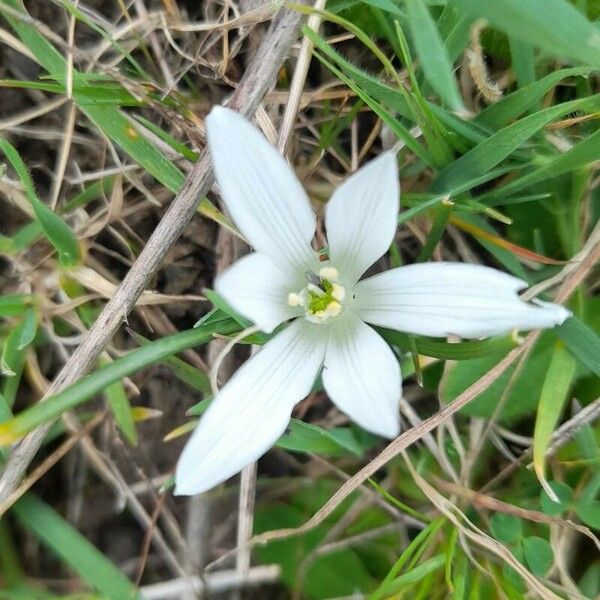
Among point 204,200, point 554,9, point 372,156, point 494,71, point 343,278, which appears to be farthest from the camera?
point 372,156

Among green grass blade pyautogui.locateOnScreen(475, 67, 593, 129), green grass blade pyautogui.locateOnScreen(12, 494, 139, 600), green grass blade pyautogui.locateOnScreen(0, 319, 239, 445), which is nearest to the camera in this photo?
green grass blade pyautogui.locateOnScreen(0, 319, 239, 445)

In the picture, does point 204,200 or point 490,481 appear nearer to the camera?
point 204,200

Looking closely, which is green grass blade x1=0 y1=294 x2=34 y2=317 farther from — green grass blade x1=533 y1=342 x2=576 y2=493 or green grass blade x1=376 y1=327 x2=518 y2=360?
green grass blade x1=533 y1=342 x2=576 y2=493

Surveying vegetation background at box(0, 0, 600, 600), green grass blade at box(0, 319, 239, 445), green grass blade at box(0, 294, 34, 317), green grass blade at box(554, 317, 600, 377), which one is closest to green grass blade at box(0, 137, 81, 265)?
vegetation background at box(0, 0, 600, 600)

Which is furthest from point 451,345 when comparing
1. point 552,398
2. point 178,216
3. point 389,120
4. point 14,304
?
point 14,304

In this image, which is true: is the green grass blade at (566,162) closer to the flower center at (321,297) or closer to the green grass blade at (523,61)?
the green grass blade at (523,61)

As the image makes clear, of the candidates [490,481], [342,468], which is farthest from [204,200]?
[490,481]

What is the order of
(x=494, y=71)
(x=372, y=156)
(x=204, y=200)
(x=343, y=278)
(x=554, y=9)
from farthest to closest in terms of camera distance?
(x=372, y=156) → (x=494, y=71) → (x=204, y=200) → (x=343, y=278) → (x=554, y=9)

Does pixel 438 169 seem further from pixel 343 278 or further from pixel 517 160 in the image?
pixel 343 278
